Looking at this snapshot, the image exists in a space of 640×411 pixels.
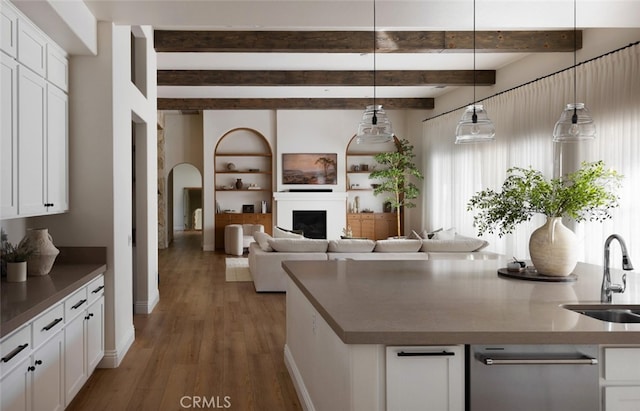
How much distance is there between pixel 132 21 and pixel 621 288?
3.84 metres

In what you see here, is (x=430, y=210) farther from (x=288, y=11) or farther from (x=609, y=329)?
(x=609, y=329)

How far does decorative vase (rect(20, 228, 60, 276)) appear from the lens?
142 inches

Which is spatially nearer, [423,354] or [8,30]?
[423,354]

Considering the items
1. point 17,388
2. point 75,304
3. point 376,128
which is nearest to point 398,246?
point 376,128

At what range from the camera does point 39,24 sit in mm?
3582

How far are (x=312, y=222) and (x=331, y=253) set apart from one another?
5760 mm

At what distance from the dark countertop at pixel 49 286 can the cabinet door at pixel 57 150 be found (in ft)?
1.31

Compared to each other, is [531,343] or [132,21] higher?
[132,21]

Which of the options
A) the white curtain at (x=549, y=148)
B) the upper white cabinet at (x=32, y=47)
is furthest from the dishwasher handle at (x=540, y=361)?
the white curtain at (x=549, y=148)

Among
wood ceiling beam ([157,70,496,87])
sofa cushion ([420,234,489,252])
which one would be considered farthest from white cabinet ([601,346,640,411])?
wood ceiling beam ([157,70,496,87])

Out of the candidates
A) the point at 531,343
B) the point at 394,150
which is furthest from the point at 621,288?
the point at 394,150

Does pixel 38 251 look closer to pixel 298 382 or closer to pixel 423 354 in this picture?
pixel 298 382

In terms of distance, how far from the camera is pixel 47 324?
2936 mm

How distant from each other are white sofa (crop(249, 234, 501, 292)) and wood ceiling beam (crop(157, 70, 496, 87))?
9.13 ft
